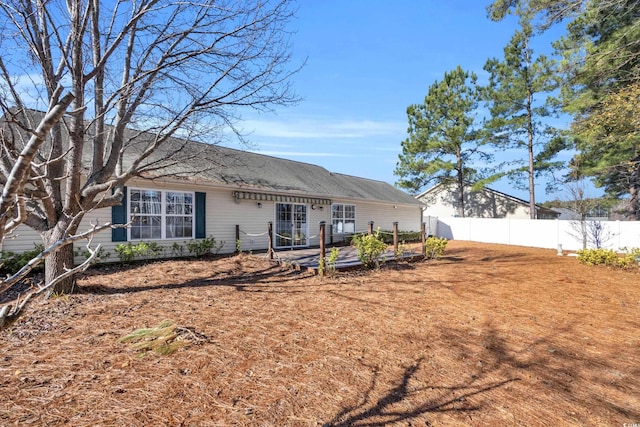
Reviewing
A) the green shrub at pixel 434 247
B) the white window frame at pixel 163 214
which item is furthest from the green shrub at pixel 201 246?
the green shrub at pixel 434 247

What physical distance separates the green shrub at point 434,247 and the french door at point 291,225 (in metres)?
5.24

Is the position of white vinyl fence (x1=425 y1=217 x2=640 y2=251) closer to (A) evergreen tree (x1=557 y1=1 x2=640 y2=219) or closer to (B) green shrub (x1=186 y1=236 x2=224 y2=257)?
(A) evergreen tree (x1=557 y1=1 x2=640 y2=219)

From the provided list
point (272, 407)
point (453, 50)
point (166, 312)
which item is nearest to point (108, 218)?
point (166, 312)

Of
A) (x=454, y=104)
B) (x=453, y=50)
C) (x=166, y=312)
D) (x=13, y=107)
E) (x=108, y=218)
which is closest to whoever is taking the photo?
(x=166, y=312)

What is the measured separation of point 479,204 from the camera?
27047 millimetres

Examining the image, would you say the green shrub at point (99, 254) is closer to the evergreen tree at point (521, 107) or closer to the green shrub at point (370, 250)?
the green shrub at point (370, 250)

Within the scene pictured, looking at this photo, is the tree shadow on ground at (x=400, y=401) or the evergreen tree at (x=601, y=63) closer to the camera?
the tree shadow on ground at (x=400, y=401)

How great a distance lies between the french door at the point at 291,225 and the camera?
13.5 meters

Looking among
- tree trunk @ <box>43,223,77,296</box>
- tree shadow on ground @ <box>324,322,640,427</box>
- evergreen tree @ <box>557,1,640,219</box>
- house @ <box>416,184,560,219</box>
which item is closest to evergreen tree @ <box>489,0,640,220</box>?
evergreen tree @ <box>557,1,640,219</box>

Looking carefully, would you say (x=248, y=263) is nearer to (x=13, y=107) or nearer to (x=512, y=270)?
(x=13, y=107)

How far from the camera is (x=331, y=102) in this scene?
34.3 ft

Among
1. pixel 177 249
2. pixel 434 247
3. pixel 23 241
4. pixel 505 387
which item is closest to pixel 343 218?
pixel 434 247

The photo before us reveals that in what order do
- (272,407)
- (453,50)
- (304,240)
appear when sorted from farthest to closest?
(304,240)
(453,50)
(272,407)

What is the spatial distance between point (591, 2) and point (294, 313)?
12.4 metres
